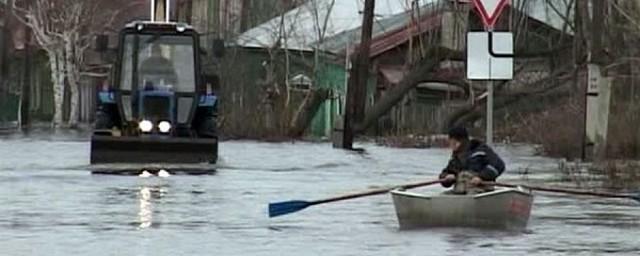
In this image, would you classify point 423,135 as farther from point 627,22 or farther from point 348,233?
point 348,233

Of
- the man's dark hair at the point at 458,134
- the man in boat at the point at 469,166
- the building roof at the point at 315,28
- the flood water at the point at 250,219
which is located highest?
the building roof at the point at 315,28

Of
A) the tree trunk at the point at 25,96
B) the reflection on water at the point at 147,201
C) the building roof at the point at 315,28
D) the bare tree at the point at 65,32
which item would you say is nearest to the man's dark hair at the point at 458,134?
the reflection on water at the point at 147,201

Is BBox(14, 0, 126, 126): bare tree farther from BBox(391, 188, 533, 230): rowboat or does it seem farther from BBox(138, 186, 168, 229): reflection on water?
BBox(391, 188, 533, 230): rowboat

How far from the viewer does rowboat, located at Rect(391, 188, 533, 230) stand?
17.0m

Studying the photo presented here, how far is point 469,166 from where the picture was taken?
683 inches

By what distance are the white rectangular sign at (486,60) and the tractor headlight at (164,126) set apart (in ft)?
43.9

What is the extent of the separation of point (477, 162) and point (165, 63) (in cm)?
1582

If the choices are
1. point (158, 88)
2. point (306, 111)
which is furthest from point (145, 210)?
point (306, 111)

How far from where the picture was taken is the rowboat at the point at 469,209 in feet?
55.7

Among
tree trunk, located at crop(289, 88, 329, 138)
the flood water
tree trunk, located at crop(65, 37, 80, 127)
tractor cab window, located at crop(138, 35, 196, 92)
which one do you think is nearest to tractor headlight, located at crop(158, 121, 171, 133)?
tractor cab window, located at crop(138, 35, 196, 92)

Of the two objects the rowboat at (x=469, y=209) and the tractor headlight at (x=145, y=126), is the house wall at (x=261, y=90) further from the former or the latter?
the rowboat at (x=469, y=209)

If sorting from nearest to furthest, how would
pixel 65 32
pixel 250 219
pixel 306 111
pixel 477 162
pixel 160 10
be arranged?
pixel 477 162
pixel 250 219
pixel 160 10
pixel 306 111
pixel 65 32

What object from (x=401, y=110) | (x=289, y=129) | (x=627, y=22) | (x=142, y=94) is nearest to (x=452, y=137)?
(x=142, y=94)

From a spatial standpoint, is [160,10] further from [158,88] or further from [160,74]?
[158,88]
